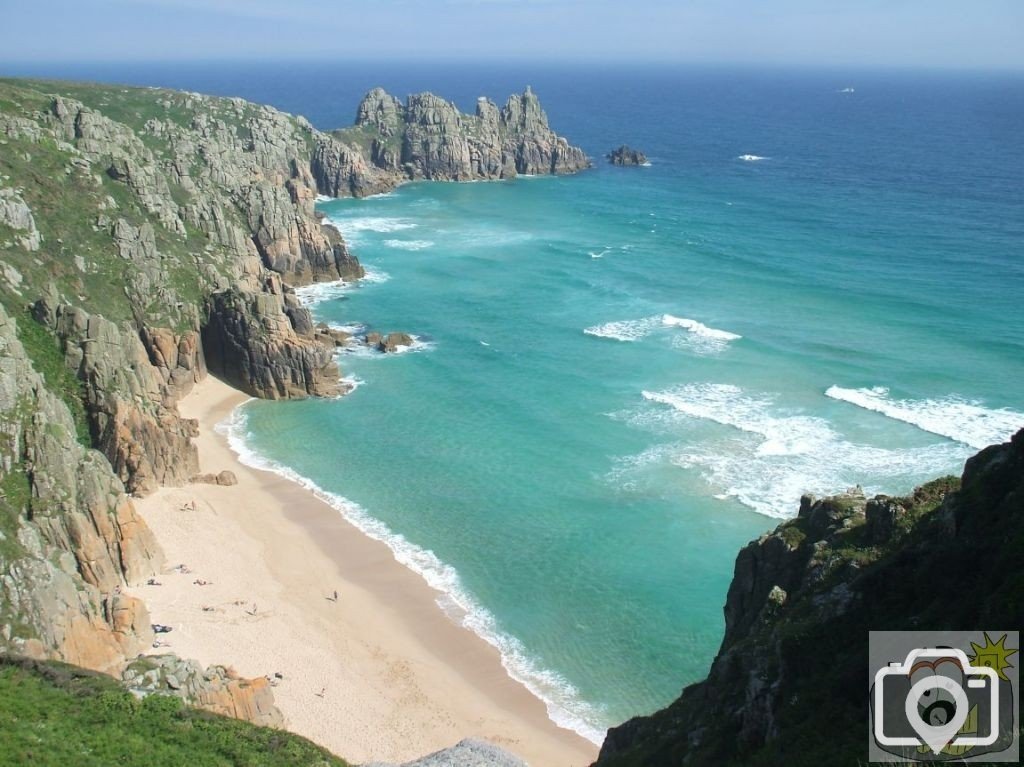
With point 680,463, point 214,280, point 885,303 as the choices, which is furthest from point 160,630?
point 885,303

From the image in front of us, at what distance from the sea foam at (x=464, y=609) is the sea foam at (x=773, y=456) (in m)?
14.0

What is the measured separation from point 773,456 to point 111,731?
137 ft

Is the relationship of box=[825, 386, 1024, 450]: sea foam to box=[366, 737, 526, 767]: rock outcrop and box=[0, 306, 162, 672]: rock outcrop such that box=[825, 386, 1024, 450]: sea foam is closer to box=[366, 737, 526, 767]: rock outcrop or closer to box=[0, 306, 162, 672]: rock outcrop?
box=[366, 737, 526, 767]: rock outcrop

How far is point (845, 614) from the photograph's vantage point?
2378 centimetres

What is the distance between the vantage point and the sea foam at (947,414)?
195 ft

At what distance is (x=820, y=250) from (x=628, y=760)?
87.0m

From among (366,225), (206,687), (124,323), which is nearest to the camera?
(206,687)

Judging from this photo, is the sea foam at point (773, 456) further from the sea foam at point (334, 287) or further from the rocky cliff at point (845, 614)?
the sea foam at point (334, 287)

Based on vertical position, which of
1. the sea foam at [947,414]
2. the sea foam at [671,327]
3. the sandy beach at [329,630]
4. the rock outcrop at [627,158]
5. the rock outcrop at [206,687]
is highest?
the rock outcrop at [627,158]

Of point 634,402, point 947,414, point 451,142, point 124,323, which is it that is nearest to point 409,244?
point 451,142

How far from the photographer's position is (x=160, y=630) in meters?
41.6

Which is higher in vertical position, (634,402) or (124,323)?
(124,323)

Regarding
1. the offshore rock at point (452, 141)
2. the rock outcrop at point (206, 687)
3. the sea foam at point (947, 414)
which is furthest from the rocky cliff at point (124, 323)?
the sea foam at point (947, 414)

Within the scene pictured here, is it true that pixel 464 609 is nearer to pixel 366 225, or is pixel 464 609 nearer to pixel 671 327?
pixel 671 327
